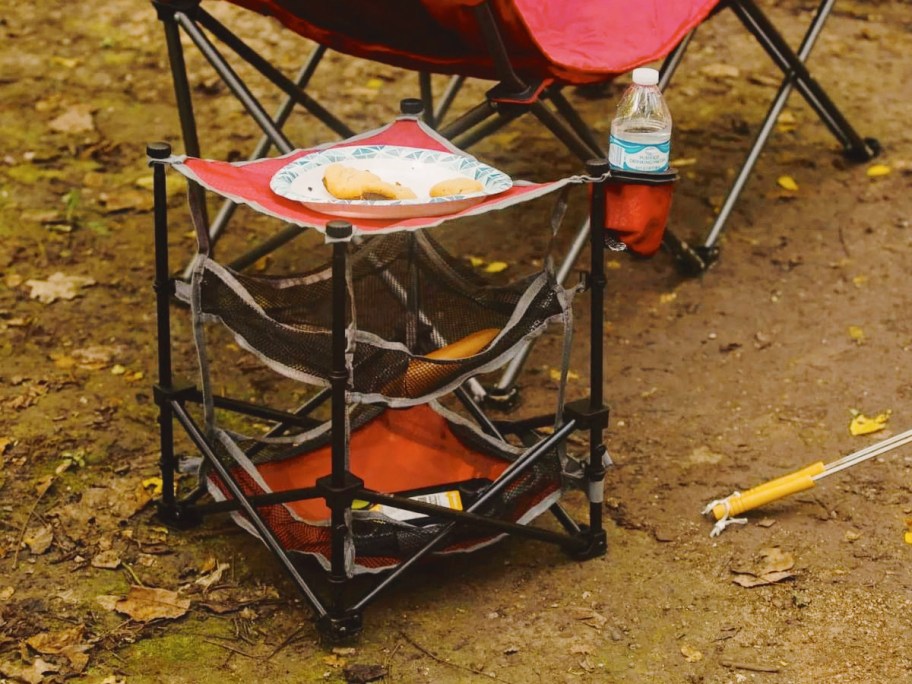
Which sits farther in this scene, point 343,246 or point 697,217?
point 697,217

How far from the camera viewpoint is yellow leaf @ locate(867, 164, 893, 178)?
3.70 metres

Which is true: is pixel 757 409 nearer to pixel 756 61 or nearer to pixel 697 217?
pixel 697 217

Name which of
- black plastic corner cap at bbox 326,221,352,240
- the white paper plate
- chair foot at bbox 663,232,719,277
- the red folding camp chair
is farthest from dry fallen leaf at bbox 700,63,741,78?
black plastic corner cap at bbox 326,221,352,240

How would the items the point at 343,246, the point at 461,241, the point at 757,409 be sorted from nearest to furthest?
the point at 343,246 → the point at 757,409 → the point at 461,241

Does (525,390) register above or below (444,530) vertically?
below

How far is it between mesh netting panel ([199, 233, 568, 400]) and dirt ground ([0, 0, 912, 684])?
1.43 ft

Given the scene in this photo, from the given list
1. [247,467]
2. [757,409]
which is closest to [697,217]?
[757,409]

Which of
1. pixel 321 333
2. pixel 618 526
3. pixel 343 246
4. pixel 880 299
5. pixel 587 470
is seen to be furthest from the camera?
pixel 880 299

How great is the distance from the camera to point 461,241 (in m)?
3.50

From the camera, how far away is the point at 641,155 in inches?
85.4

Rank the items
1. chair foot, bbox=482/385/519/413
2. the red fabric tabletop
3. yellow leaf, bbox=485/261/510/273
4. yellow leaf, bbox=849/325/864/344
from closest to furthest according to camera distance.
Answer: the red fabric tabletop < chair foot, bbox=482/385/519/413 < yellow leaf, bbox=849/325/864/344 < yellow leaf, bbox=485/261/510/273

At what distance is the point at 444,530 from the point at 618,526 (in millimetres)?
455

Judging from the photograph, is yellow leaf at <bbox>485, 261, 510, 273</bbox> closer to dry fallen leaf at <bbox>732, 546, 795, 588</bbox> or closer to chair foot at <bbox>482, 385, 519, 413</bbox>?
chair foot at <bbox>482, 385, 519, 413</bbox>

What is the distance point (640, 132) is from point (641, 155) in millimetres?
91
